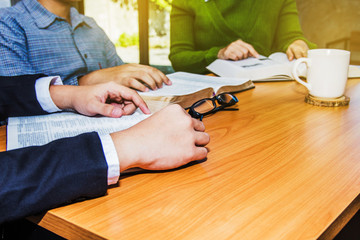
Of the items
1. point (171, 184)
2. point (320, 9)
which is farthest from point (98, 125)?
point (320, 9)

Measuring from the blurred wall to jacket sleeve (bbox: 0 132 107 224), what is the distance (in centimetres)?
375

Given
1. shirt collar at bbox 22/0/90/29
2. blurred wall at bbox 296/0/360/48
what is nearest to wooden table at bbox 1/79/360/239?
shirt collar at bbox 22/0/90/29

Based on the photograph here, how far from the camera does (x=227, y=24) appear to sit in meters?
1.75

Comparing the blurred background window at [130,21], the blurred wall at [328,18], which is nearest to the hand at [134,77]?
the blurred background window at [130,21]

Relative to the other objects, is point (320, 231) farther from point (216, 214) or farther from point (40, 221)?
point (40, 221)

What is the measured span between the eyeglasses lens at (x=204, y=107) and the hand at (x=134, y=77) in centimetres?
17

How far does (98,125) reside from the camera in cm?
66

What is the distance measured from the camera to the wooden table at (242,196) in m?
0.36

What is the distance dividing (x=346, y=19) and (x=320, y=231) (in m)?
3.76

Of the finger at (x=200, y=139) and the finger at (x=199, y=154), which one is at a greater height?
the finger at (x=200, y=139)

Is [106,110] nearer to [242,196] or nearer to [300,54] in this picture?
[242,196]

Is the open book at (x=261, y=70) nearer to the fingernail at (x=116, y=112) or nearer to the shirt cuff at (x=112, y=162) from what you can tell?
the fingernail at (x=116, y=112)

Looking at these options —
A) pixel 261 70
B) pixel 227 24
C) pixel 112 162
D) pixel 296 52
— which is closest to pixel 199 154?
pixel 112 162

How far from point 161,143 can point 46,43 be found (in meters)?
1.03
